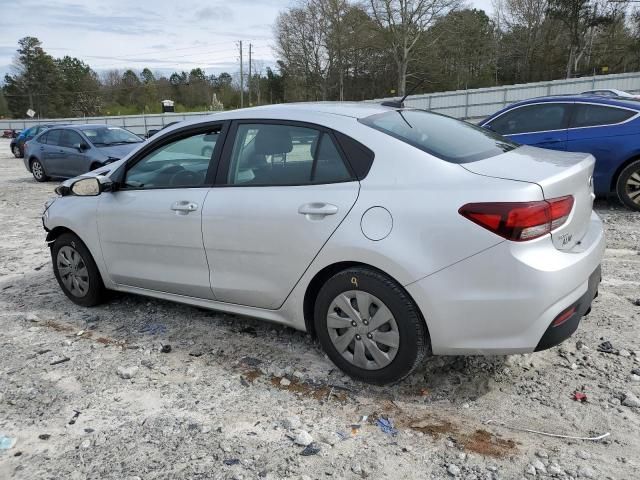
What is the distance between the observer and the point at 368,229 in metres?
2.94

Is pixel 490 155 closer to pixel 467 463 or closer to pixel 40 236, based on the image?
pixel 467 463

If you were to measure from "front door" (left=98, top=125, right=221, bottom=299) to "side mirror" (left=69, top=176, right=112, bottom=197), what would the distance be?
84 millimetres

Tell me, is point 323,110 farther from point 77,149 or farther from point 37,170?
point 37,170

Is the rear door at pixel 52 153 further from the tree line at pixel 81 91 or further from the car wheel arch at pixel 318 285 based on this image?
the tree line at pixel 81 91

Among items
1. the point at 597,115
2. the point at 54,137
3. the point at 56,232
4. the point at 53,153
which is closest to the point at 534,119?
the point at 597,115

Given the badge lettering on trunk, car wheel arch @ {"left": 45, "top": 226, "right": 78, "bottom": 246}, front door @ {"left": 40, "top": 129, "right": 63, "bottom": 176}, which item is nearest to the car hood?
front door @ {"left": 40, "top": 129, "right": 63, "bottom": 176}

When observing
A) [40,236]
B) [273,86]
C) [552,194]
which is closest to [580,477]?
[552,194]

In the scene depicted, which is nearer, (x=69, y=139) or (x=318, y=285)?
(x=318, y=285)

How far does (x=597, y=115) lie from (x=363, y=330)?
6127 mm

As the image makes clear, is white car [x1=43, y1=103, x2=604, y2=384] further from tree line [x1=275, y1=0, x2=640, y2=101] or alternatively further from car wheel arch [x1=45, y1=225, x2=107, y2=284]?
tree line [x1=275, y1=0, x2=640, y2=101]

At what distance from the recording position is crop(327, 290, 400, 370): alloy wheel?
2.99m

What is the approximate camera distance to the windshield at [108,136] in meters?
13.0

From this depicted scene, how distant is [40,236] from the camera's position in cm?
779

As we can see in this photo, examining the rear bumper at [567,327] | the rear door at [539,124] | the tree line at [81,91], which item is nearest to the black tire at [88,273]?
the rear bumper at [567,327]
